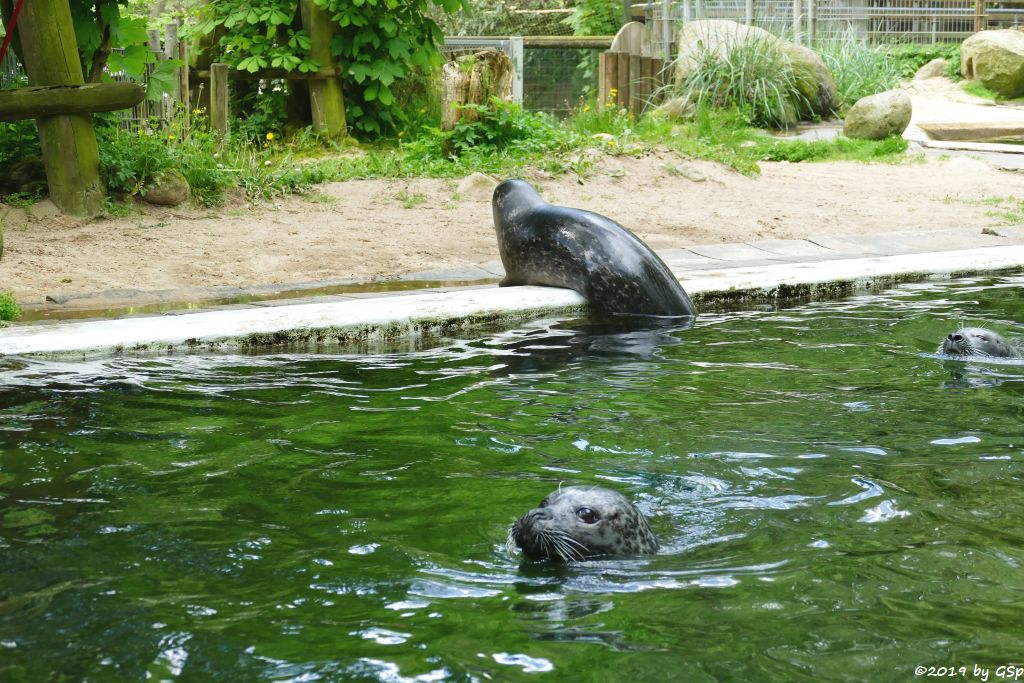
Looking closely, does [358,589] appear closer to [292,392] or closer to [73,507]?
[73,507]

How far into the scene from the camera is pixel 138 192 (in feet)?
32.3

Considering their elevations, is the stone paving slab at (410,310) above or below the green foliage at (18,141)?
below

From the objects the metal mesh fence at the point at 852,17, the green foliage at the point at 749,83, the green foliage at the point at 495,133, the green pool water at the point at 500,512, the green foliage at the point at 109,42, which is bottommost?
the green pool water at the point at 500,512

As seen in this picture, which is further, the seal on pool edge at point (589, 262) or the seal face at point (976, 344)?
the seal on pool edge at point (589, 262)

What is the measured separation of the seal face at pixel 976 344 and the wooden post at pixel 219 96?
9.15 m

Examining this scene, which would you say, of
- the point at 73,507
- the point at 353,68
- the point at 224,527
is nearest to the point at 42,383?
the point at 73,507

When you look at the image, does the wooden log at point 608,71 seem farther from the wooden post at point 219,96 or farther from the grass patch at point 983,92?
the grass patch at point 983,92

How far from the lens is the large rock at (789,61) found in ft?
60.7

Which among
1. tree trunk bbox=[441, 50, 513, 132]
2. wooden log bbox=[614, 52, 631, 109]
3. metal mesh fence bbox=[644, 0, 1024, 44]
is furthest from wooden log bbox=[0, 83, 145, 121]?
metal mesh fence bbox=[644, 0, 1024, 44]

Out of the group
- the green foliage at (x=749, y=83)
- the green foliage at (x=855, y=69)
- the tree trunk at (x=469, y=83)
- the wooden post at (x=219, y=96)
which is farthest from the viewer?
the green foliage at (x=855, y=69)

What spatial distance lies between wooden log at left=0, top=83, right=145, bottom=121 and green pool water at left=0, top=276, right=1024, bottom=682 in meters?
4.07

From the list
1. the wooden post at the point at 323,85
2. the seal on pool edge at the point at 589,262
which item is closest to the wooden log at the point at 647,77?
the wooden post at the point at 323,85

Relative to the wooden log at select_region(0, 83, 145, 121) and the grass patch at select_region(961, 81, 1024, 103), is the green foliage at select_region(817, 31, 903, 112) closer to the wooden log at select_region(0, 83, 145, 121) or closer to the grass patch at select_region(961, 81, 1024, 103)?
the grass patch at select_region(961, 81, 1024, 103)

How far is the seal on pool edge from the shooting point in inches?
287
